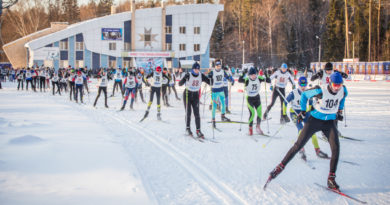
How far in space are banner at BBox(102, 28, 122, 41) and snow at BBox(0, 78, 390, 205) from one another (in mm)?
41847

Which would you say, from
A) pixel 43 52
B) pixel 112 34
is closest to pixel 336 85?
pixel 43 52

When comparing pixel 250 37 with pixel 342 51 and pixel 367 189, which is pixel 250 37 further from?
pixel 367 189

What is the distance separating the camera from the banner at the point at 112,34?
161 feet

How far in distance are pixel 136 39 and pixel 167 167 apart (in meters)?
46.9

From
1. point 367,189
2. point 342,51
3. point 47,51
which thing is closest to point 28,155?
point 367,189

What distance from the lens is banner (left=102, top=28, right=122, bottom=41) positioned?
49.0 meters

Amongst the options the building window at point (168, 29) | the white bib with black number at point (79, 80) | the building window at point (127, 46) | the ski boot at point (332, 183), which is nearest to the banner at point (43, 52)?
the building window at point (127, 46)

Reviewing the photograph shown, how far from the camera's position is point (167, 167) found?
580 cm

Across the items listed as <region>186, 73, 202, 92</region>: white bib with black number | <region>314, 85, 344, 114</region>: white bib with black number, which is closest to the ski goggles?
<region>314, 85, 344, 114</region>: white bib with black number

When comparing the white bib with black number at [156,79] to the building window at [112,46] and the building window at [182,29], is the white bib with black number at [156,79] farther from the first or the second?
the building window at [182,29]

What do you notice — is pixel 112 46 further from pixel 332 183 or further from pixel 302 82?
pixel 332 183

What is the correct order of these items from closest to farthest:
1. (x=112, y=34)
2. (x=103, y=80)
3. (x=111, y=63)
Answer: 1. (x=103, y=80)
2. (x=112, y=34)
3. (x=111, y=63)

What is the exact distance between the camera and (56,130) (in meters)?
8.38

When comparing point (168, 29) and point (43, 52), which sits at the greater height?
point (168, 29)
